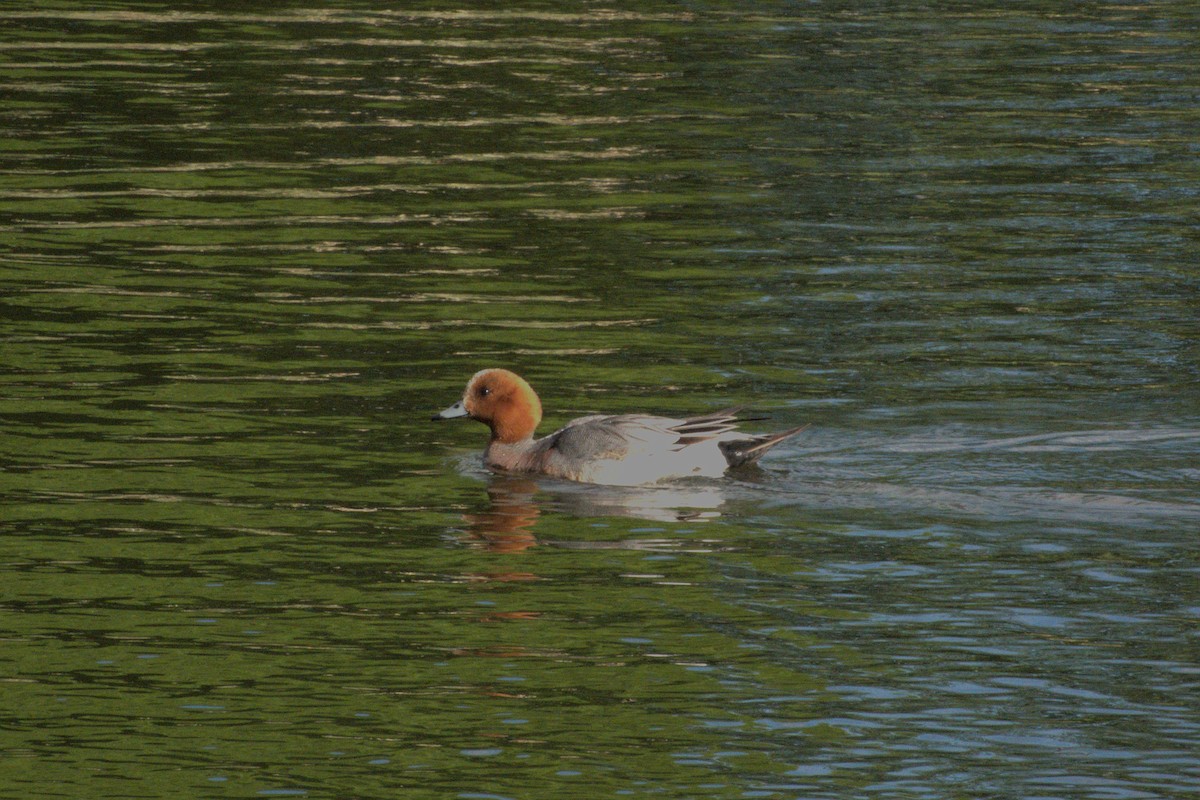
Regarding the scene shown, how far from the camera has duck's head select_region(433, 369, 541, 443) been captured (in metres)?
15.1

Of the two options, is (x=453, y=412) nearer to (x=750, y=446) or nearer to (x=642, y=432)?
(x=642, y=432)

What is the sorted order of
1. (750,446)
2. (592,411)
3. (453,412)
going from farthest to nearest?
(592,411) → (453,412) → (750,446)

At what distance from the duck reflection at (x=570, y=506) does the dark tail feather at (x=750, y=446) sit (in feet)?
0.82

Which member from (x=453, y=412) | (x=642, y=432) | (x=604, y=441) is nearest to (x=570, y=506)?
(x=604, y=441)

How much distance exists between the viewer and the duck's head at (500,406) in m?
15.1

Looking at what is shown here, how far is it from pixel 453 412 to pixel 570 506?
136 centimetres

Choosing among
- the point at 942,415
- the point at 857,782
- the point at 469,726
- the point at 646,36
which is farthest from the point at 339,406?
the point at 646,36

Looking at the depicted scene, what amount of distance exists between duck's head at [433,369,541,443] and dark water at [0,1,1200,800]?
1.28 feet

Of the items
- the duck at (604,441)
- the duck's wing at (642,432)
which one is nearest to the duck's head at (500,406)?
the duck at (604,441)

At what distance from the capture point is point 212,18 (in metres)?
34.4

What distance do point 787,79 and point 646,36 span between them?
13.1 feet

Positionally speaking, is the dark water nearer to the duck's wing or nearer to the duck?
the duck

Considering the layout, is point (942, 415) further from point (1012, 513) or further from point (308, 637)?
point (308, 637)

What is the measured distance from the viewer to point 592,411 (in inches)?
626
